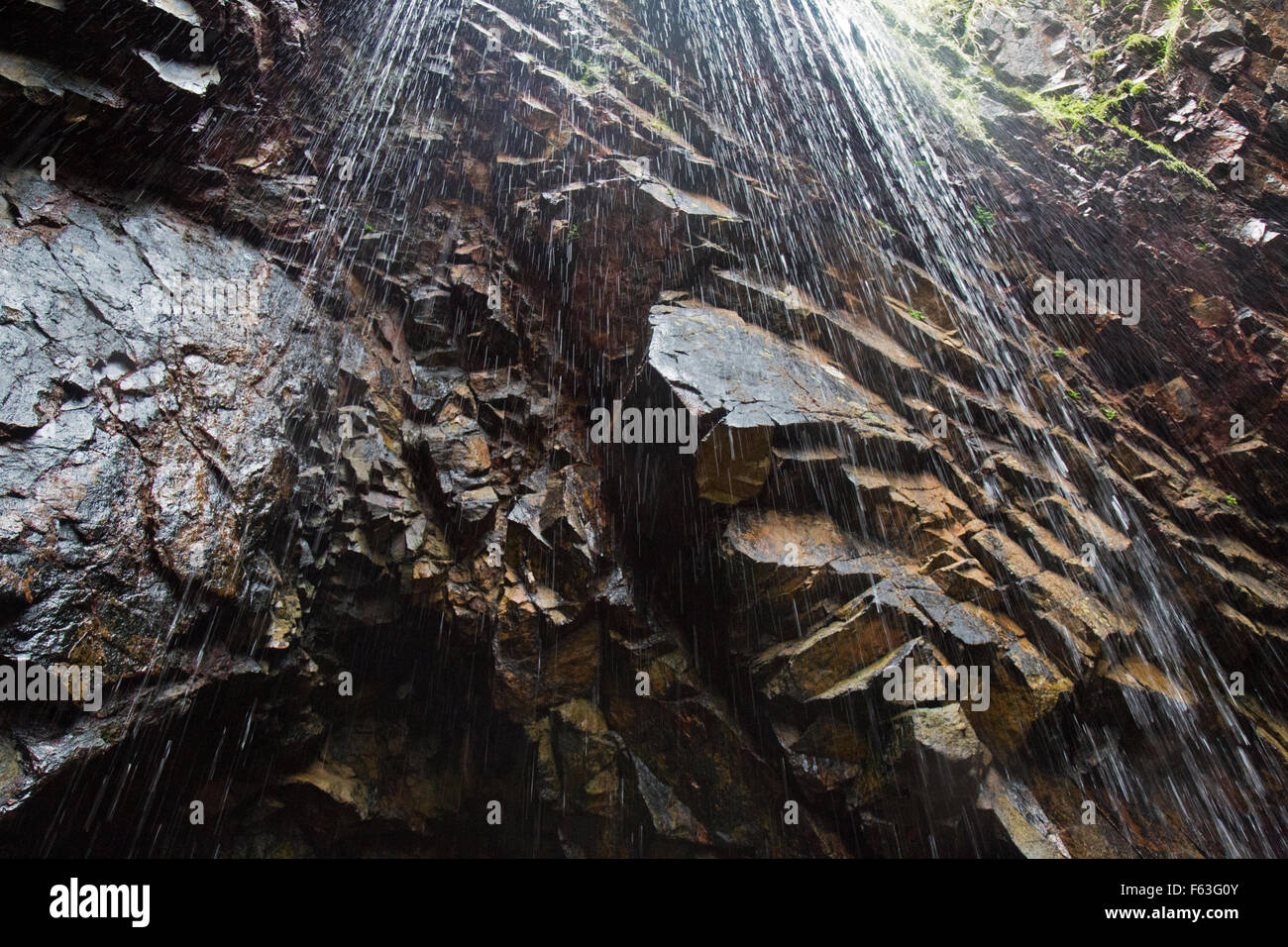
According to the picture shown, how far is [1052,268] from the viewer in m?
10.6

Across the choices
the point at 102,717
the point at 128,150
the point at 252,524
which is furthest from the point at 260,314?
the point at 102,717

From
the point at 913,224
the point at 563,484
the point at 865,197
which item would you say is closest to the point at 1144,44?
the point at 913,224

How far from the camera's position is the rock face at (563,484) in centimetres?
513

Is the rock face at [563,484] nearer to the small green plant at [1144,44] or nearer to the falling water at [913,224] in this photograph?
the falling water at [913,224]

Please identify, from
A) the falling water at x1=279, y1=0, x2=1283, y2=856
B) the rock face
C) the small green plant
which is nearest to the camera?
the rock face

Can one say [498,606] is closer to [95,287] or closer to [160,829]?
[160,829]

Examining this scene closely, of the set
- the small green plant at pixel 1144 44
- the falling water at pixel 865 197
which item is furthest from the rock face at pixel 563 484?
the small green plant at pixel 1144 44

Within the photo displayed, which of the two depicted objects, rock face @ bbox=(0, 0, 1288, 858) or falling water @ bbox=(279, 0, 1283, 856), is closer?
rock face @ bbox=(0, 0, 1288, 858)

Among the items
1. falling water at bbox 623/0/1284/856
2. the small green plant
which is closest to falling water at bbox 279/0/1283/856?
falling water at bbox 623/0/1284/856

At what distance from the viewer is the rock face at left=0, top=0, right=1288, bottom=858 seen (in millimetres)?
5129

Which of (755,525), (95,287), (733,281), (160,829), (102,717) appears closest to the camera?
(102,717)

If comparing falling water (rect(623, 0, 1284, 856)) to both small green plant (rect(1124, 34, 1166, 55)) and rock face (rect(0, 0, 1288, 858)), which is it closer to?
rock face (rect(0, 0, 1288, 858))

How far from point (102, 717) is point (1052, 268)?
14.8 m

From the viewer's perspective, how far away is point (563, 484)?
7.09m
